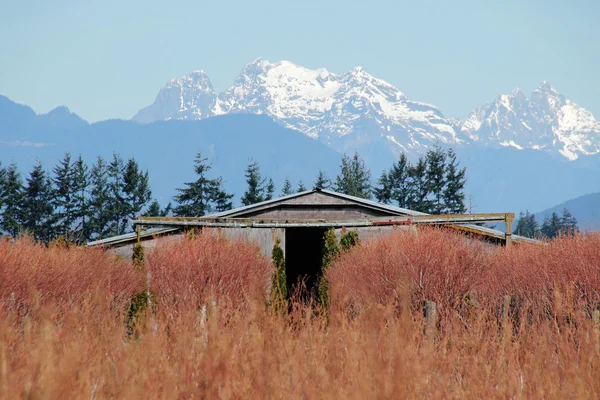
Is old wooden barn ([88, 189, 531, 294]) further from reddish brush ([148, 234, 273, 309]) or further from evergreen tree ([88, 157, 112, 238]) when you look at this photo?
evergreen tree ([88, 157, 112, 238])

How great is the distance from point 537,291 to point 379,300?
391 cm

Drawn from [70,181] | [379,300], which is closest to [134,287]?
[379,300]

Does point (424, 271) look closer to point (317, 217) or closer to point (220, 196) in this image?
point (317, 217)

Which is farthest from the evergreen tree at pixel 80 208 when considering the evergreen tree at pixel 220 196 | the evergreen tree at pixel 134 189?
the evergreen tree at pixel 220 196

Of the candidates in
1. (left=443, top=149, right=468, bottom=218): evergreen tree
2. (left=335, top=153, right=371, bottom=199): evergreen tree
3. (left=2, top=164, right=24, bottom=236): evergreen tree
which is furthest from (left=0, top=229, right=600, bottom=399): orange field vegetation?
(left=335, top=153, right=371, bottom=199): evergreen tree

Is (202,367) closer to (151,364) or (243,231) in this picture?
(151,364)

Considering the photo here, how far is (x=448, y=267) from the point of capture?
1812cm

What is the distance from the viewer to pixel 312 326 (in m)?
11.1

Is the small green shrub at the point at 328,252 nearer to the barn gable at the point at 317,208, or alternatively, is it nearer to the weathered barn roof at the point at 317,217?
the weathered barn roof at the point at 317,217

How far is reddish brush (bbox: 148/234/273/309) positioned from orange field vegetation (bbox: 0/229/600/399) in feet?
0.15

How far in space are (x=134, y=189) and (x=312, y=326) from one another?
67.4m

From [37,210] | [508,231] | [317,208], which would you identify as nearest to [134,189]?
[37,210]

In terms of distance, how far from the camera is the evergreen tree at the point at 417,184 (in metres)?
83.2

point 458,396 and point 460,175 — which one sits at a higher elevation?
point 460,175
